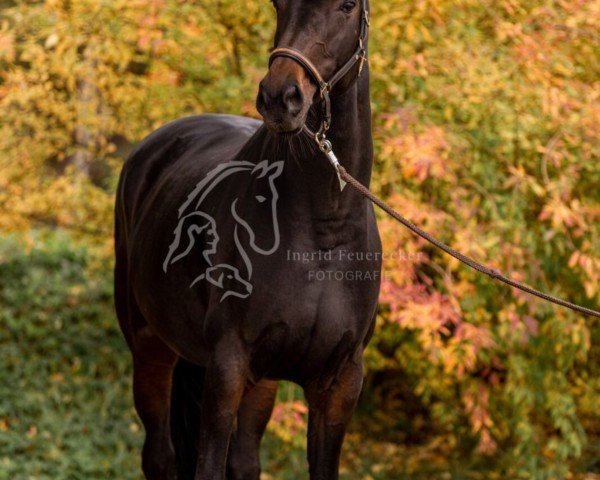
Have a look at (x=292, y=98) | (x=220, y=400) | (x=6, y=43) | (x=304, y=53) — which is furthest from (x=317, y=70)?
(x=6, y=43)

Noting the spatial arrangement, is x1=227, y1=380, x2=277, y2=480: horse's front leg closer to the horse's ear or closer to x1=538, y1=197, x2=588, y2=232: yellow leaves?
the horse's ear

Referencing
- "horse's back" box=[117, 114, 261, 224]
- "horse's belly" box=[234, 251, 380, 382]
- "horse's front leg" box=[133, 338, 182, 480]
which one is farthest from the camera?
"horse's front leg" box=[133, 338, 182, 480]

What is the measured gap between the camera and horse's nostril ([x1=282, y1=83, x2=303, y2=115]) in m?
2.49

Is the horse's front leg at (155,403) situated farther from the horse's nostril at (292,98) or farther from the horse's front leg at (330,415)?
the horse's nostril at (292,98)

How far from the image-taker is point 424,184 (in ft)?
17.8

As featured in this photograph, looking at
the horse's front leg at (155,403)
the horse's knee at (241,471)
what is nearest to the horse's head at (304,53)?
the horse's knee at (241,471)

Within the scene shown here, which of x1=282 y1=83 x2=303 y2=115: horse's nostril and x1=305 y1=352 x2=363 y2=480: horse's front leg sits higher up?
x1=282 y1=83 x2=303 y2=115: horse's nostril

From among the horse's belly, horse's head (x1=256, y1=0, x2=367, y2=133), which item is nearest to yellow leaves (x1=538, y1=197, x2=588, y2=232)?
the horse's belly

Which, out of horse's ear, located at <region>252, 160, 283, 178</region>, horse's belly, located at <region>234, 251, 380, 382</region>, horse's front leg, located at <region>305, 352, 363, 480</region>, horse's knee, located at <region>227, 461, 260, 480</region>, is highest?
horse's ear, located at <region>252, 160, 283, 178</region>

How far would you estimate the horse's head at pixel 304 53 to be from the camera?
2.50 m

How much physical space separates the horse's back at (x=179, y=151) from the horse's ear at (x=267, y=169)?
56 cm

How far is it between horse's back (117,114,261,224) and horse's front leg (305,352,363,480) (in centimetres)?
98

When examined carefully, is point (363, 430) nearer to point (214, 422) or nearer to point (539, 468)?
point (539, 468)

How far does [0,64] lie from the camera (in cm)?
1048
